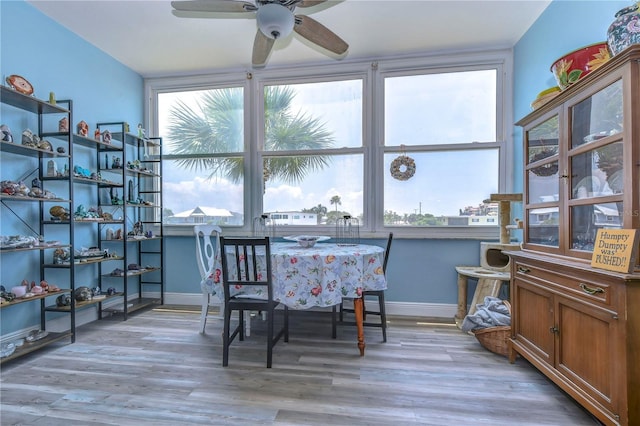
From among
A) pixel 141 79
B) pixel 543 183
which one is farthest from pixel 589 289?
pixel 141 79

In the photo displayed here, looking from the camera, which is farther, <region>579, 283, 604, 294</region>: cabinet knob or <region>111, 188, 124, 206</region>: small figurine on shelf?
<region>111, 188, 124, 206</region>: small figurine on shelf

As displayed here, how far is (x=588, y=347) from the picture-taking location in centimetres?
145

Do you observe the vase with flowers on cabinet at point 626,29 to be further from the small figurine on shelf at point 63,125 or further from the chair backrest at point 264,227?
the small figurine on shelf at point 63,125

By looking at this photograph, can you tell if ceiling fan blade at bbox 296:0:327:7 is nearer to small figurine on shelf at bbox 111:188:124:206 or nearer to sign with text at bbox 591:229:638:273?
sign with text at bbox 591:229:638:273

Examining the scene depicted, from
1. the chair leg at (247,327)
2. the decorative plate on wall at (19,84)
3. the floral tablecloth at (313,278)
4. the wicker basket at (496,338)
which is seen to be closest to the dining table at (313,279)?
the floral tablecloth at (313,278)

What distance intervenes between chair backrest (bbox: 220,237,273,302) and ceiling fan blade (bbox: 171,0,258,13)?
5.01 feet

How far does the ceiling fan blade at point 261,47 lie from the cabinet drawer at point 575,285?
2433 millimetres

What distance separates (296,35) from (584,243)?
2.78 meters

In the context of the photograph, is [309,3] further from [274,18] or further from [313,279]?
[313,279]

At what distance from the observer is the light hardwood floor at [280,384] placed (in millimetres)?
1573

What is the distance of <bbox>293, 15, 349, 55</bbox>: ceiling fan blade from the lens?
2094 millimetres

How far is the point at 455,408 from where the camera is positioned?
1634 millimetres

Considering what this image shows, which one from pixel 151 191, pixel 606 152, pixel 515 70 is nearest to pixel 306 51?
pixel 515 70

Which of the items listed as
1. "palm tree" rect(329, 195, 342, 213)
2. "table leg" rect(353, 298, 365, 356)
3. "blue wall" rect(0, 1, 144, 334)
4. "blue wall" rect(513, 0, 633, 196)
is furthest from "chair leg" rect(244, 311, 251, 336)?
"blue wall" rect(513, 0, 633, 196)
